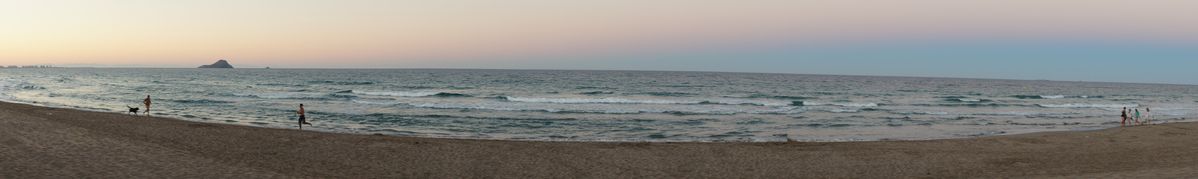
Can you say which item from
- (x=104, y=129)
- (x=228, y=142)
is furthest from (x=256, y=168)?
(x=104, y=129)

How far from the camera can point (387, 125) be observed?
2712 cm

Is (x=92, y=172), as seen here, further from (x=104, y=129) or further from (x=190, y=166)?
(x=104, y=129)

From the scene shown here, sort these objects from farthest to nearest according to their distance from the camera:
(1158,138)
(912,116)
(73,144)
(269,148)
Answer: (912,116) < (1158,138) < (269,148) < (73,144)

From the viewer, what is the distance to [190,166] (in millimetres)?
12617

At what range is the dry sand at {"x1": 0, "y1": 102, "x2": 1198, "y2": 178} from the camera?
41.5 ft

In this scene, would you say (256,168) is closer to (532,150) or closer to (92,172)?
(92,172)

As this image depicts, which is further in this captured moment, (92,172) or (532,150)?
(532,150)

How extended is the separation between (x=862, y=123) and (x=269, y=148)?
77.9ft

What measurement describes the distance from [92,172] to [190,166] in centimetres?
144

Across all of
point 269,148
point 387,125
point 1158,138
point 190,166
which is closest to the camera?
point 190,166

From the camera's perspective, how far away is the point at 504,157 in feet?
52.4

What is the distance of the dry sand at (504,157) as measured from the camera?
1266 cm

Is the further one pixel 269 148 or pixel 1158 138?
pixel 1158 138

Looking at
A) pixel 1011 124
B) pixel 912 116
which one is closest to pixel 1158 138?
pixel 1011 124
